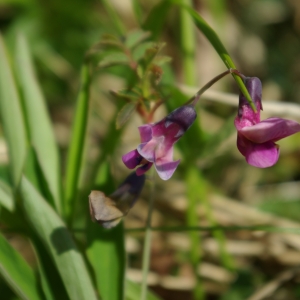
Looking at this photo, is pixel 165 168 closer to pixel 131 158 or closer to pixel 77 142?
pixel 131 158

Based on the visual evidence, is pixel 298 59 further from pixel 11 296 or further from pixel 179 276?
pixel 11 296

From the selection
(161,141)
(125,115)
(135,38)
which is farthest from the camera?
(135,38)

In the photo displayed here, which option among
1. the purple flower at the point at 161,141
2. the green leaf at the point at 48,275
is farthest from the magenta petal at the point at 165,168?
the green leaf at the point at 48,275

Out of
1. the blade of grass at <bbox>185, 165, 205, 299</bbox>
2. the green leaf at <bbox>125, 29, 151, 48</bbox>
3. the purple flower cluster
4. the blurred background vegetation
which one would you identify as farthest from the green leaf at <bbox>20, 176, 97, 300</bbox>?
the blade of grass at <bbox>185, 165, 205, 299</bbox>

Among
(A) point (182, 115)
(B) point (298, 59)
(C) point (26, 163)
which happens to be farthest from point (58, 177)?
(B) point (298, 59)

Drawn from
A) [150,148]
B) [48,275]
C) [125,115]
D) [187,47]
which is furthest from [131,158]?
[187,47]

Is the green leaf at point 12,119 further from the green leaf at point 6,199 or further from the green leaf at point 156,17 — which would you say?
the green leaf at point 156,17

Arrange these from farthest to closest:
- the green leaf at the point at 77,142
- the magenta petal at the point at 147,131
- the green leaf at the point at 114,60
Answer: the green leaf at the point at 77,142 → the green leaf at the point at 114,60 → the magenta petal at the point at 147,131
